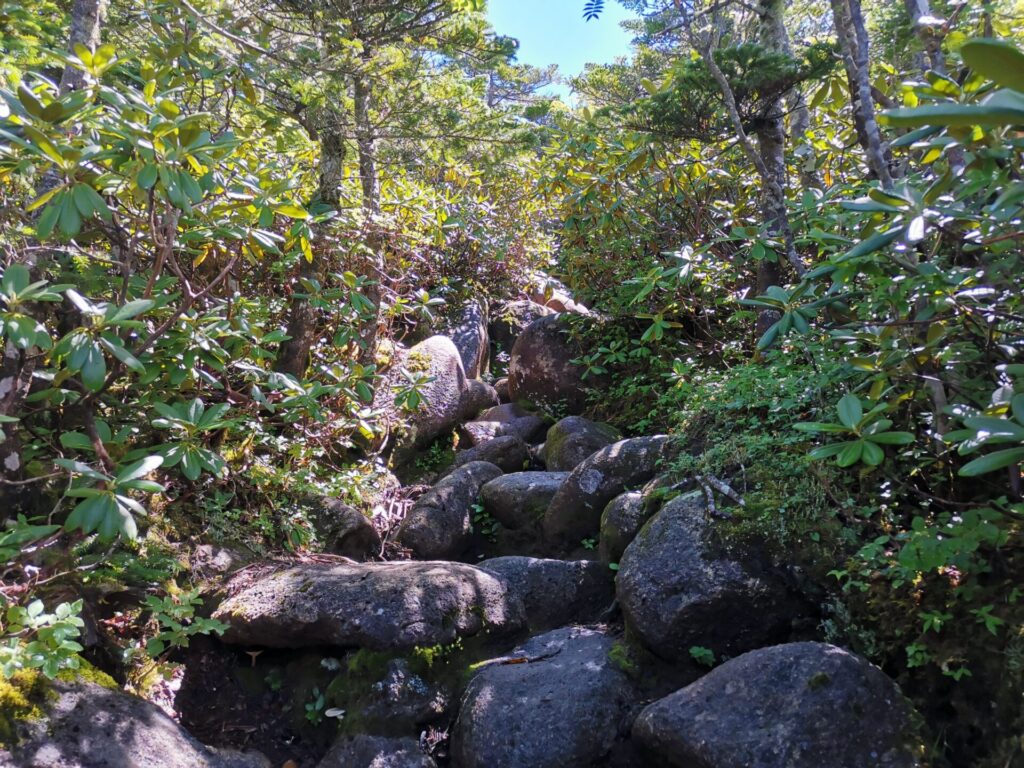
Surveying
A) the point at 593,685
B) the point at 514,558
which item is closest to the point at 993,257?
the point at 593,685

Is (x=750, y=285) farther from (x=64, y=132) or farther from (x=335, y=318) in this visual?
(x=64, y=132)

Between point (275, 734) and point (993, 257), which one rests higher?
point (993, 257)

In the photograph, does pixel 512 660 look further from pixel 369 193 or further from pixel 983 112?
pixel 369 193

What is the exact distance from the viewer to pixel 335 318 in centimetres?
498

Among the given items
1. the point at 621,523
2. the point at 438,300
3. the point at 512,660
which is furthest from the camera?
the point at 438,300

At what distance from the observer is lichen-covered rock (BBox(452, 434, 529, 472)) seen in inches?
244

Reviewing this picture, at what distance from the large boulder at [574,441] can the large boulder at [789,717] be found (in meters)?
3.00

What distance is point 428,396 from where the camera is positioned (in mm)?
6605

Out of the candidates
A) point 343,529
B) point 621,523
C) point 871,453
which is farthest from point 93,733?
point 871,453

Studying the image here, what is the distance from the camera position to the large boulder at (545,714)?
2.83 m

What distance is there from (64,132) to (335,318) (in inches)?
97.1

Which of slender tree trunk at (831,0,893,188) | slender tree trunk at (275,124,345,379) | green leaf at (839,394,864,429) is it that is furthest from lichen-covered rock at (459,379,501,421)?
green leaf at (839,394,864,429)

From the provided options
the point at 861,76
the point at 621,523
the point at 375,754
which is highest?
the point at 861,76

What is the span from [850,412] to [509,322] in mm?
7028
